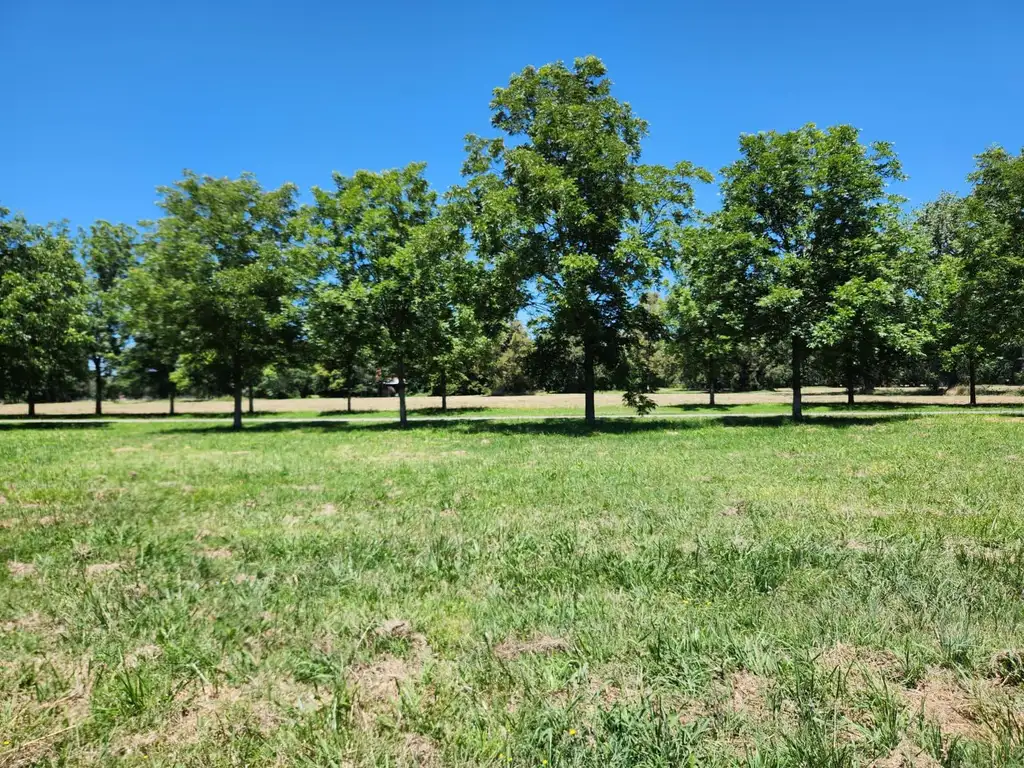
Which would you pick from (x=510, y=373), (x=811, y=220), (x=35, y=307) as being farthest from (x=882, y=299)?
(x=510, y=373)

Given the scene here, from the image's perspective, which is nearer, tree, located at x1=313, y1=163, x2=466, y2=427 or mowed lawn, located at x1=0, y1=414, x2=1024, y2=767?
mowed lawn, located at x1=0, y1=414, x2=1024, y2=767

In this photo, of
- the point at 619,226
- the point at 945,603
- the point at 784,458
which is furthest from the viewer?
the point at 619,226

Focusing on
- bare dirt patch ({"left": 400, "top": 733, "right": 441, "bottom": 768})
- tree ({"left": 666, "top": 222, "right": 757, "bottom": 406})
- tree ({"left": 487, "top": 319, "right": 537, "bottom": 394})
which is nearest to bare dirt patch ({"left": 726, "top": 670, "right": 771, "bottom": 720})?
bare dirt patch ({"left": 400, "top": 733, "right": 441, "bottom": 768})

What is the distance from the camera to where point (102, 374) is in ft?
140

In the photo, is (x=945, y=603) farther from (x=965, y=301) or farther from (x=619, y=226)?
(x=965, y=301)

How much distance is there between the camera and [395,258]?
978 inches

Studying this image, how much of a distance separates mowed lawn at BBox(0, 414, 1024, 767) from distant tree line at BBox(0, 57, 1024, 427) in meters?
13.8

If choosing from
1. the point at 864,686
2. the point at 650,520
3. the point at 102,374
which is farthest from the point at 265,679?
the point at 102,374

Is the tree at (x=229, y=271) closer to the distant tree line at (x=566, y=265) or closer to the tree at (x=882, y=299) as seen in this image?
the distant tree line at (x=566, y=265)

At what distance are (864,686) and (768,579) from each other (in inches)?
69.6

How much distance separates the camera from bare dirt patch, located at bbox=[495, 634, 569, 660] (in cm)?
389

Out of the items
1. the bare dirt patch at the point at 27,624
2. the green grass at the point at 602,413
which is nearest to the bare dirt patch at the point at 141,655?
the bare dirt patch at the point at 27,624

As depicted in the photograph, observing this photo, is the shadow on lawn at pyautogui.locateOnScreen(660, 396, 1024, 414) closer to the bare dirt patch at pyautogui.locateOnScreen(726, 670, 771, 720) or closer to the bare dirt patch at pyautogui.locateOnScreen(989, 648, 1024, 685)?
the bare dirt patch at pyautogui.locateOnScreen(989, 648, 1024, 685)

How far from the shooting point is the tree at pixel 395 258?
2512 centimetres
